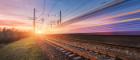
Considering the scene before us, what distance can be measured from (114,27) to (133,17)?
154cm

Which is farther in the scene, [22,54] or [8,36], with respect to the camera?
[8,36]

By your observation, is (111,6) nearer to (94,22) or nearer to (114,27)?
(114,27)

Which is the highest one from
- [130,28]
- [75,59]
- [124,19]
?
[124,19]

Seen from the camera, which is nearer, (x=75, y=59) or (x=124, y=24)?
(x=75, y=59)

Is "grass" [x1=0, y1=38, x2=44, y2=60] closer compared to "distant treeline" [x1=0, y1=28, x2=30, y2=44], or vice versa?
"grass" [x1=0, y1=38, x2=44, y2=60]

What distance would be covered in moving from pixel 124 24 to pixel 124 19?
0.25 metres

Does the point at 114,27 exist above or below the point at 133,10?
below

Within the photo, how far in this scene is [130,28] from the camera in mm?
6039

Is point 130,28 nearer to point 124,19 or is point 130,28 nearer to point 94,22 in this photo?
point 124,19

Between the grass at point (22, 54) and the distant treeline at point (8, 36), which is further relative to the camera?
the distant treeline at point (8, 36)

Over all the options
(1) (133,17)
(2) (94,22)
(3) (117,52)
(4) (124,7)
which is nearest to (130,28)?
(1) (133,17)

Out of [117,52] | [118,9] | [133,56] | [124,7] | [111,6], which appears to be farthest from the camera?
[111,6]

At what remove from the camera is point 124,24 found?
6.67m

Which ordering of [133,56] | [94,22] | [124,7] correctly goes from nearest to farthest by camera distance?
[133,56] < [124,7] < [94,22]
